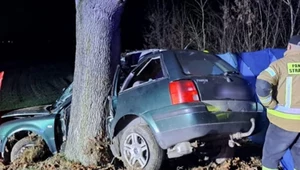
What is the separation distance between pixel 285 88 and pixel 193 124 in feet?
3.63

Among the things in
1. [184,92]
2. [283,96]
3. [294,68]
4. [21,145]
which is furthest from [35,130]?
[294,68]

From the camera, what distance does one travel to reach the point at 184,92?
211 inches

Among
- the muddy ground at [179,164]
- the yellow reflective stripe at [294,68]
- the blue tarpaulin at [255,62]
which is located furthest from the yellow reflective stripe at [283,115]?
the blue tarpaulin at [255,62]

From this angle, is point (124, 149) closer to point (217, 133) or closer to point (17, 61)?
point (217, 133)

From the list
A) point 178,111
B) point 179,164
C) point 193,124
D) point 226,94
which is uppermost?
point 226,94

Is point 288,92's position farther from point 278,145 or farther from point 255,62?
point 255,62

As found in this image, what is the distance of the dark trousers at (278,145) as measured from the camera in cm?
509

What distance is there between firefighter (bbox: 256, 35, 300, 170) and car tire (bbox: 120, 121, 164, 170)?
4.67 ft

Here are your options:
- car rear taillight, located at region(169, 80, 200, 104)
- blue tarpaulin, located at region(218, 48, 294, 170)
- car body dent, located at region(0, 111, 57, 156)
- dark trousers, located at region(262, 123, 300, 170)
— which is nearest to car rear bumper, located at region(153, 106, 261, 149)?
car rear taillight, located at region(169, 80, 200, 104)

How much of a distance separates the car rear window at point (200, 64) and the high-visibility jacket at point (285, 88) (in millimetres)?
1040

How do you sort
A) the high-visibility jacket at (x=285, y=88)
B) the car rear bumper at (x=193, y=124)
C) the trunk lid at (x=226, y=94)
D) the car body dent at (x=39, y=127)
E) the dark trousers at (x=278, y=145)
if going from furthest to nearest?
the car body dent at (x=39, y=127), the trunk lid at (x=226, y=94), the car rear bumper at (x=193, y=124), the dark trousers at (x=278, y=145), the high-visibility jacket at (x=285, y=88)

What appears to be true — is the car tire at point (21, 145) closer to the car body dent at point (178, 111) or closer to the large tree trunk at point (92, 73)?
the large tree trunk at point (92, 73)

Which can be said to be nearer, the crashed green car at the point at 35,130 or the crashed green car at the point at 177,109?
the crashed green car at the point at 177,109

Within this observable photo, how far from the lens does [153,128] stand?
558cm
